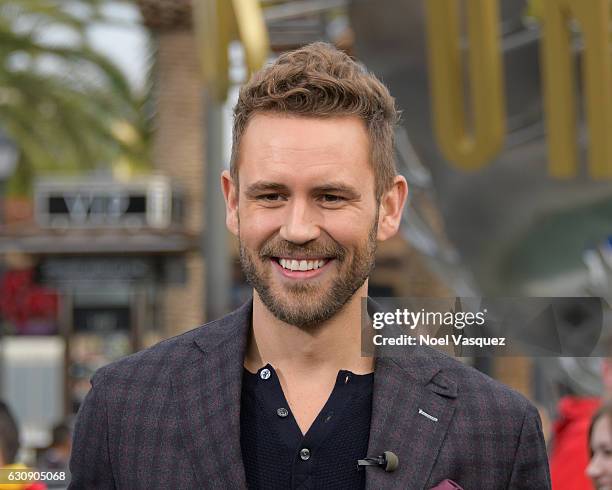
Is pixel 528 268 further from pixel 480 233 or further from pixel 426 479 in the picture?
pixel 426 479

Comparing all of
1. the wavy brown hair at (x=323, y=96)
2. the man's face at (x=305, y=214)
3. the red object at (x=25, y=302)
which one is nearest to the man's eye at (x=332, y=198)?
the man's face at (x=305, y=214)

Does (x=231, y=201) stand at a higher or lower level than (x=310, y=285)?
higher

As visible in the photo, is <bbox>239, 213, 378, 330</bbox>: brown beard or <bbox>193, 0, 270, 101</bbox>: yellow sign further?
<bbox>193, 0, 270, 101</bbox>: yellow sign

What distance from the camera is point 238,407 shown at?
237 cm

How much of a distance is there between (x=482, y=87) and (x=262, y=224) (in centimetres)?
829

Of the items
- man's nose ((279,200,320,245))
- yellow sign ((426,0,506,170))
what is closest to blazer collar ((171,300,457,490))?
man's nose ((279,200,320,245))

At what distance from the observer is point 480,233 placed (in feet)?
37.3

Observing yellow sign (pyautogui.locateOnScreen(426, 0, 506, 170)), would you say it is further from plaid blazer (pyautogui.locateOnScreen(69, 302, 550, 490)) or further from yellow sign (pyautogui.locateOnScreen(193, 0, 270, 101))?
plaid blazer (pyautogui.locateOnScreen(69, 302, 550, 490))

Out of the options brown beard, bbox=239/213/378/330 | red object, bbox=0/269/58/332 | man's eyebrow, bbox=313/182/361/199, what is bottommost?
red object, bbox=0/269/58/332

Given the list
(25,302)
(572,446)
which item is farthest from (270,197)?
(25,302)

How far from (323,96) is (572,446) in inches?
95.3

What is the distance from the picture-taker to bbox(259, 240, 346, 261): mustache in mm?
2252

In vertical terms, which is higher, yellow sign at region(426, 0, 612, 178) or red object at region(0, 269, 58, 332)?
yellow sign at region(426, 0, 612, 178)

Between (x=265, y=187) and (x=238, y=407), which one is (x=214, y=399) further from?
(x=265, y=187)
